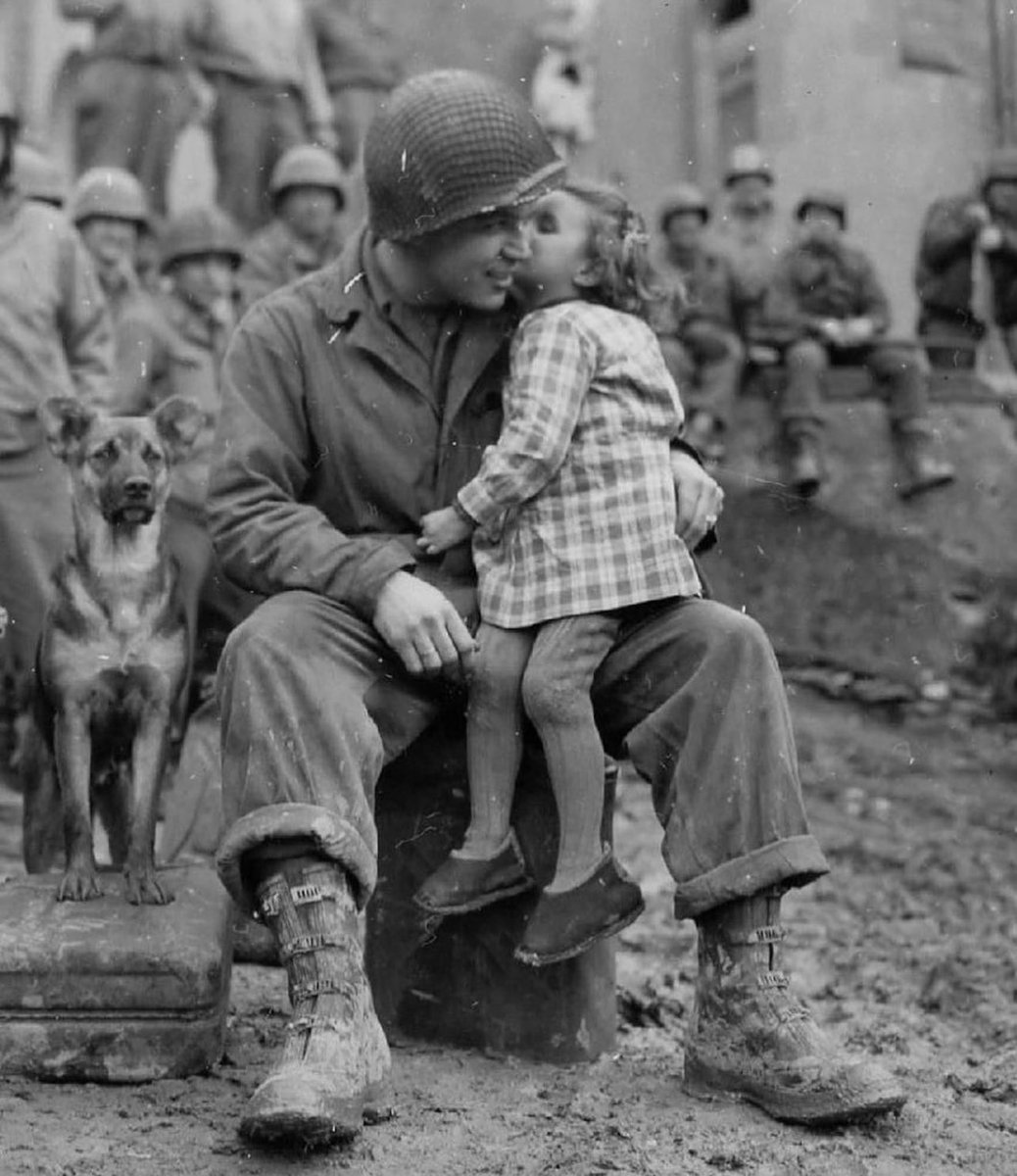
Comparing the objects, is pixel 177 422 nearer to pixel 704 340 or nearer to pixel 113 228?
pixel 113 228

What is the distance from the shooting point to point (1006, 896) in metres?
6.55

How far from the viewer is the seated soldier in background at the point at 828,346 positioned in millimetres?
10469

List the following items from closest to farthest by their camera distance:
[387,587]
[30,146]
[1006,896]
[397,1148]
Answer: [397,1148] < [387,587] < [1006,896] < [30,146]

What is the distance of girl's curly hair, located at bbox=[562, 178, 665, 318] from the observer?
436 cm

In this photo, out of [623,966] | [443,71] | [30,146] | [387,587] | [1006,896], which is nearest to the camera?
[387,587]

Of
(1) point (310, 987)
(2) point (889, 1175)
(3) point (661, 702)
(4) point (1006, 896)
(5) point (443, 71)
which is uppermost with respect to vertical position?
(5) point (443, 71)

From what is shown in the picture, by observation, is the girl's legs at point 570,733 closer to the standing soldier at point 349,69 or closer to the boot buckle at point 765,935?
the boot buckle at point 765,935

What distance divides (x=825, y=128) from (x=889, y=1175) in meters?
13.0

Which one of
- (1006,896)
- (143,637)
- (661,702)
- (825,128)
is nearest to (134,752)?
(143,637)

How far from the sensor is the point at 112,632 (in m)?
4.33

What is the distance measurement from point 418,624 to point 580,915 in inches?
26.0

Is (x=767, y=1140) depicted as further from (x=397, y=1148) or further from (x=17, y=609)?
(x=17, y=609)

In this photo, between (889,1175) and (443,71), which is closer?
(889,1175)

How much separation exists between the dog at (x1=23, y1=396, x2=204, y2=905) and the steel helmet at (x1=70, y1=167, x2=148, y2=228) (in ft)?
13.4
